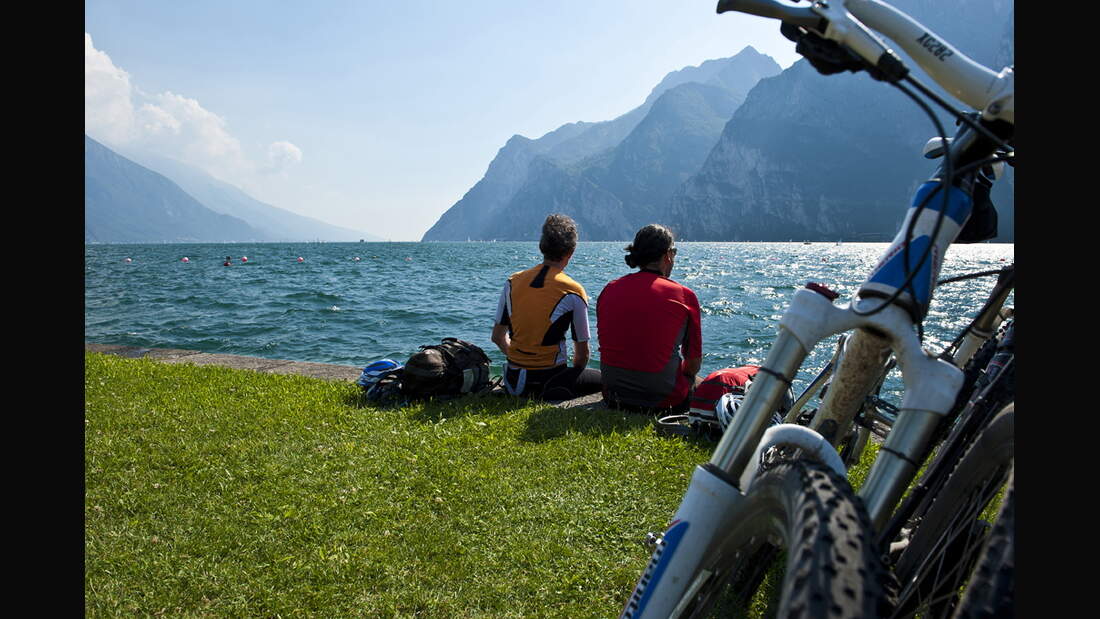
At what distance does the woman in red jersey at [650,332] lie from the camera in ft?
17.7

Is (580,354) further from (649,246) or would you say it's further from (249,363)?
(249,363)

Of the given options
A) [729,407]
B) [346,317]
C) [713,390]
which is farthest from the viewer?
[346,317]

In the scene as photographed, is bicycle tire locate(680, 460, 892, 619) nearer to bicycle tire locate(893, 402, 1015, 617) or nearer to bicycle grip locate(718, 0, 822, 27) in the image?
bicycle tire locate(893, 402, 1015, 617)

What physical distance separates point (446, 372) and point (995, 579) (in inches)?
219

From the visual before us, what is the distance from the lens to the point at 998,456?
1.66m

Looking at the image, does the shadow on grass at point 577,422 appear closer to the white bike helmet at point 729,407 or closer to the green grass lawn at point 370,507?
the green grass lawn at point 370,507

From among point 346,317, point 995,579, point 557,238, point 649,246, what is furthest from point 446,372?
point 346,317

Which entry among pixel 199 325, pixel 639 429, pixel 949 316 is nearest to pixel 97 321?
pixel 199 325

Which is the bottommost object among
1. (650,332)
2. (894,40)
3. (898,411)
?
(650,332)

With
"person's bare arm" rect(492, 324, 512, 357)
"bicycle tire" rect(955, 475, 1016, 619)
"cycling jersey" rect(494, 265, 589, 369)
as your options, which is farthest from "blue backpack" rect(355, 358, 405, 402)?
"bicycle tire" rect(955, 475, 1016, 619)

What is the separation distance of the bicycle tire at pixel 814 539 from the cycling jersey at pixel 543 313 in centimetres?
442

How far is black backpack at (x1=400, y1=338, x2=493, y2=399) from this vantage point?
20.5 feet

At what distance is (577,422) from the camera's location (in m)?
5.36

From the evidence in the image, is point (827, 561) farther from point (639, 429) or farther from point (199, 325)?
point (199, 325)
